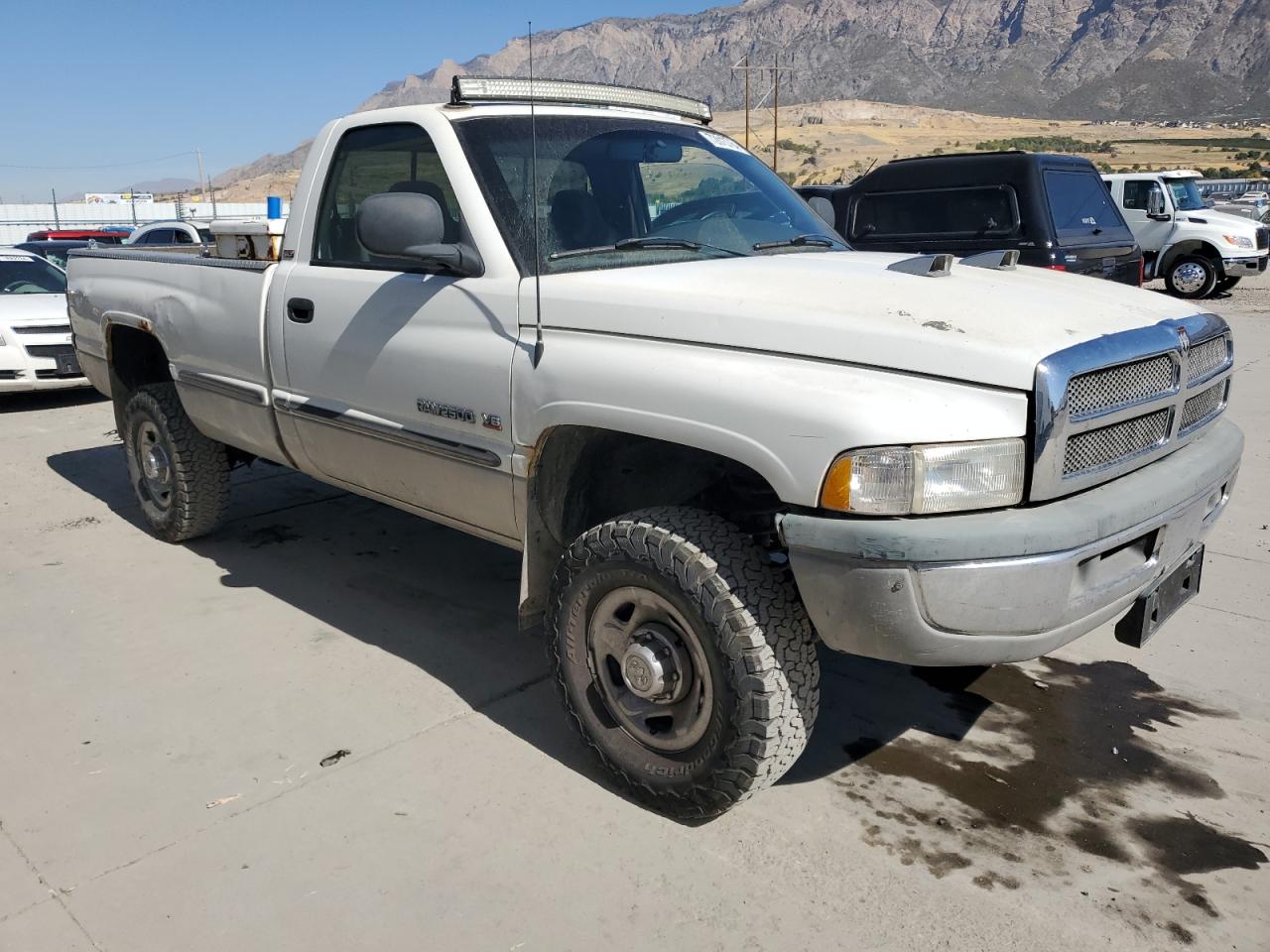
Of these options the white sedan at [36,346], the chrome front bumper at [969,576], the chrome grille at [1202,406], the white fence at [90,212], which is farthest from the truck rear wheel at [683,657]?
the white fence at [90,212]

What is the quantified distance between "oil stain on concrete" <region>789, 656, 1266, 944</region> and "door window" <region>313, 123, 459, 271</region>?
7.43 feet

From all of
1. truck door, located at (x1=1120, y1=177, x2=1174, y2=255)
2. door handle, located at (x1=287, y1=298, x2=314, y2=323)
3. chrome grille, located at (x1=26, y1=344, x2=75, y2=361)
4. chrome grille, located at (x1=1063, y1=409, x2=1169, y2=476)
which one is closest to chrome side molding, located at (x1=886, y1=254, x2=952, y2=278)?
chrome grille, located at (x1=1063, y1=409, x2=1169, y2=476)

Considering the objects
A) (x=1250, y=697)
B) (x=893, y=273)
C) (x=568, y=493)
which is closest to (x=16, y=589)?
(x=568, y=493)

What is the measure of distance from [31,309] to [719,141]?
26.9 feet

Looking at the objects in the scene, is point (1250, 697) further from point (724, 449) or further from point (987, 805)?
point (724, 449)

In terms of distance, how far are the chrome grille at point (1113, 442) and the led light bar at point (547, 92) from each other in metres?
2.10

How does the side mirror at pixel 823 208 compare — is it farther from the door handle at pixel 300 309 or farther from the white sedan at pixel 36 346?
the white sedan at pixel 36 346

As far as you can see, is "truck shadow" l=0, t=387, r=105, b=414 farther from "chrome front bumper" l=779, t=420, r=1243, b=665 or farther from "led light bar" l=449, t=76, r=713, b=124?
"chrome front bumper" l=779, t=420, r=1243, b=665

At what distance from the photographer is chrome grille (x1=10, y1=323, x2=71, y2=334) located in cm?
959

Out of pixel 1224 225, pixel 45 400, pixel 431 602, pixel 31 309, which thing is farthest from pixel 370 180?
pixel 1224 225

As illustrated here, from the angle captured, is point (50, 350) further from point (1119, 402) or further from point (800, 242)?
point (1119, 402)

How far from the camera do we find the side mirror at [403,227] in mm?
Answer: 3189

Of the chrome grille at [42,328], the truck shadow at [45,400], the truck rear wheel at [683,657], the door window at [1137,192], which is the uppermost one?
the door window at [1137,192]

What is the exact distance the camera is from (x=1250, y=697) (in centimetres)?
378
